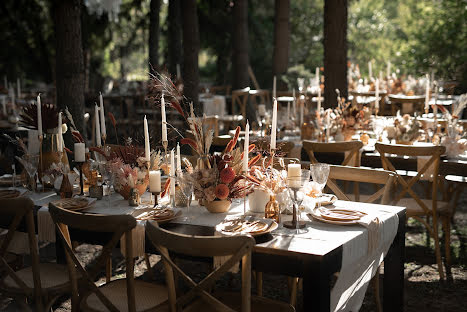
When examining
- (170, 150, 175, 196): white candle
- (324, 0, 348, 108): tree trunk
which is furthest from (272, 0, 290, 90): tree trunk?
(170, 150, 175, 196): white candle

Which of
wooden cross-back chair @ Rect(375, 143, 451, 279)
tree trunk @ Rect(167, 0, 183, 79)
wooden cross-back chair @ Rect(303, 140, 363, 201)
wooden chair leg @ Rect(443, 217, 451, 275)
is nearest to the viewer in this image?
wooden cross-back chair @ Rect(375, 143, 451, 279)

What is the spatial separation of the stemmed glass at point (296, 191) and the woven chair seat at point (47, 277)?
116 cm

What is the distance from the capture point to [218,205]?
311cm

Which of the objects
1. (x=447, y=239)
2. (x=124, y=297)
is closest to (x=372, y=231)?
(x=124, y=297)

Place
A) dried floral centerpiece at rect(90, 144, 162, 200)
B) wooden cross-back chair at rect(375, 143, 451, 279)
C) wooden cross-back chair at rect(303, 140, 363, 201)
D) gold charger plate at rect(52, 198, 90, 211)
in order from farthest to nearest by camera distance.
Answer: wooden cross-back chair at rect(303, 140, 363, 201) → wooden cross-back chair at rect(375, 143, 451, 279) → dried floral centerpiece at rect(90, 144, 162, 200) → gold charger plate at rect(52, 198, 90, 211)

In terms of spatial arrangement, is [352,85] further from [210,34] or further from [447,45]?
[210,34]

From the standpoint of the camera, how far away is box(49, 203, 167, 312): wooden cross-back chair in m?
2.55

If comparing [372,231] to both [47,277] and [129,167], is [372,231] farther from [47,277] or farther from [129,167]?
[47,277]

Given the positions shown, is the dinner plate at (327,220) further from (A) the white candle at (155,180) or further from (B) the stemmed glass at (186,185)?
(A) the white candle at (155,180)

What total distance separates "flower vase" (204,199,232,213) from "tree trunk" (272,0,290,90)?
9.33m

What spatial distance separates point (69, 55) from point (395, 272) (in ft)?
12.6

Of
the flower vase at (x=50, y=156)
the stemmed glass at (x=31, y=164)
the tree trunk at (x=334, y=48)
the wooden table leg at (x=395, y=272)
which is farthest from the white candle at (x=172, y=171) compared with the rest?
the tree trunk at (x=334, y=48)

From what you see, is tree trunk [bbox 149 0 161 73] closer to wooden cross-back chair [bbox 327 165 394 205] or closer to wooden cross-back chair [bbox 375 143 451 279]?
wooden cross-back chair [bbox 375 143 451 279]

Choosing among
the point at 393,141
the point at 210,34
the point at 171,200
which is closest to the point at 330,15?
the point at 393,141
